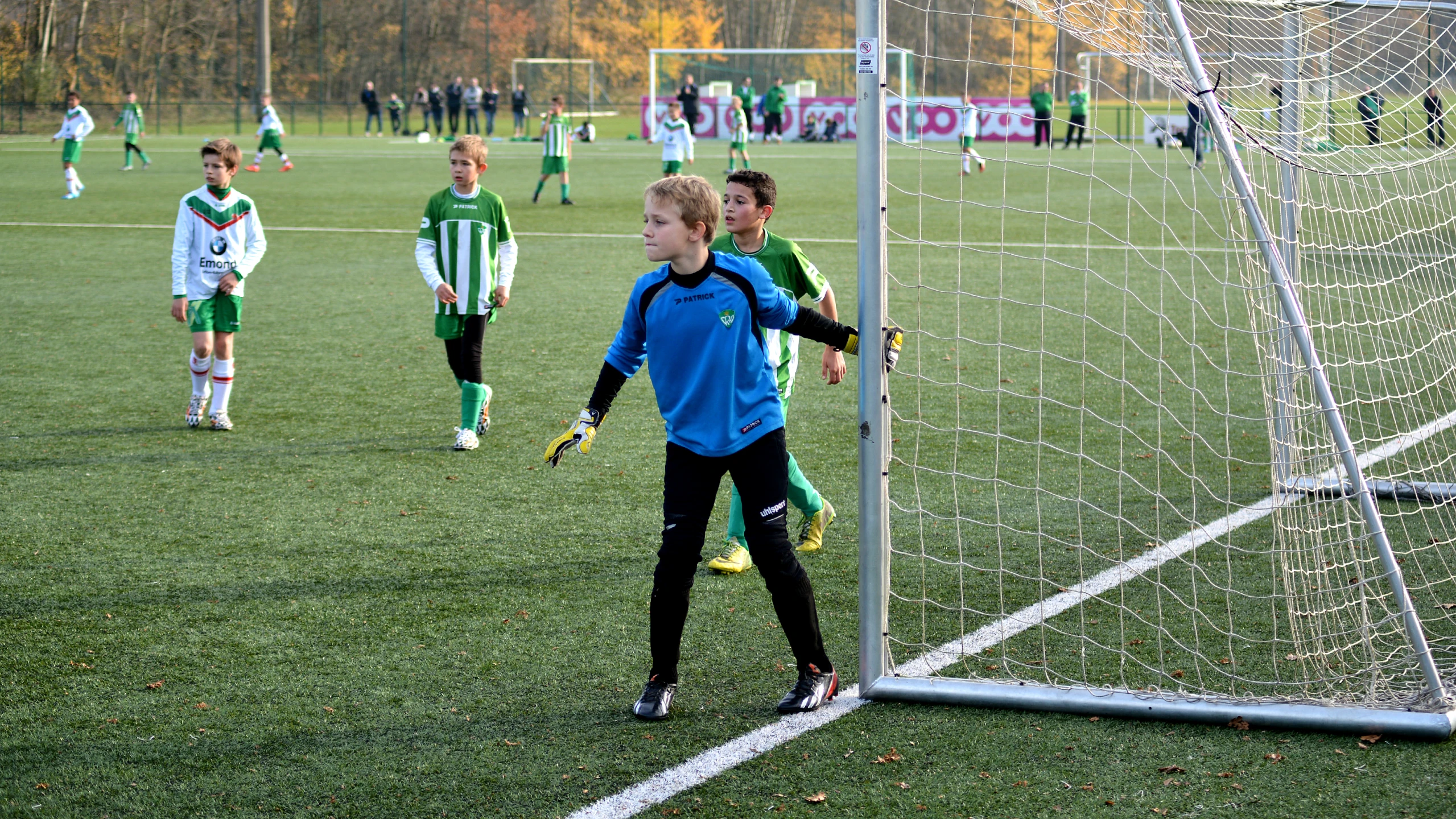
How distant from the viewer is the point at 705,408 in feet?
12.6

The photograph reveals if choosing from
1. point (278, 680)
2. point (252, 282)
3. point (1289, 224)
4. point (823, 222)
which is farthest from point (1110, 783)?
point (823, 222)

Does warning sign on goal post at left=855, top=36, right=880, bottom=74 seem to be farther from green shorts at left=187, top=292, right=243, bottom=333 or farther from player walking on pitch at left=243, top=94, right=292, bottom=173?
player walking on pitch at left=243, top=94, right=292, bottom=173

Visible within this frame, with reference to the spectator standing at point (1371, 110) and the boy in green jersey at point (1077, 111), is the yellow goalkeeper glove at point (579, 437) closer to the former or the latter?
the spectator standing at point (1371, 110)

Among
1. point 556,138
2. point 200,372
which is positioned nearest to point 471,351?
point 200,372

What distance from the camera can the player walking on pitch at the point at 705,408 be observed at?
3809 millimetres

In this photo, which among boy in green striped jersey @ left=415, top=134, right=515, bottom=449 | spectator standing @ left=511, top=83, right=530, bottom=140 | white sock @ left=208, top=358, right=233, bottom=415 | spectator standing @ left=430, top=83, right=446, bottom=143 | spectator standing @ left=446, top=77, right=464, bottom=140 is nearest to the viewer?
boy in green striped jersey @ left=415, top=134, right=515, bottom=449

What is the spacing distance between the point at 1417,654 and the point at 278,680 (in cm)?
352

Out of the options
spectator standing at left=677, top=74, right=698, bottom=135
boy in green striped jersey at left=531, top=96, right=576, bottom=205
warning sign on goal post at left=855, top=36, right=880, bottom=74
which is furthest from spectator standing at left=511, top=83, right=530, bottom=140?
warning sign on goal post at left=855, top=36, right=880, bottom=74

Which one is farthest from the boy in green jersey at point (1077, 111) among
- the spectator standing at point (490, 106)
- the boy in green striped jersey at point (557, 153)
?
the spectator standing at point (490, 106)

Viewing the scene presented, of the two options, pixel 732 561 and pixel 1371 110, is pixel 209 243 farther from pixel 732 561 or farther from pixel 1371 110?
pixel 1371 110

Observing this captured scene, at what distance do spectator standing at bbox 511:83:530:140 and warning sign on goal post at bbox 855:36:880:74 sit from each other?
41.3 metres

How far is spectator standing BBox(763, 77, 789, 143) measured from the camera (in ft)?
135

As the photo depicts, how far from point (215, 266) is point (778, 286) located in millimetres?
4169

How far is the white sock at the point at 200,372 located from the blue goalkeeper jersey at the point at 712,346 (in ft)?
15.5
